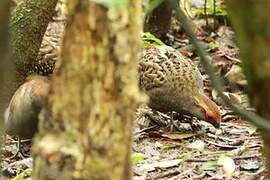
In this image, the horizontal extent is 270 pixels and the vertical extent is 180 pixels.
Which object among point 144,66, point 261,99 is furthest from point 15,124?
point 261,99

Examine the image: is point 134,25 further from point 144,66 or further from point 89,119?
A: point 144,66

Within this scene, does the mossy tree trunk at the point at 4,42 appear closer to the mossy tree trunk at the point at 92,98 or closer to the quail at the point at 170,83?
the mossy tree trunk at the point at 92,98

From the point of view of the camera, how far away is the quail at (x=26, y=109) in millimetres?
4543

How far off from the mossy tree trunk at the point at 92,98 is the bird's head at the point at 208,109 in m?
3.66

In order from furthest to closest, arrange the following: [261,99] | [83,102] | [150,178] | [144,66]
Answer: [144,66] < [150,178] < [261,99] < [83,102]

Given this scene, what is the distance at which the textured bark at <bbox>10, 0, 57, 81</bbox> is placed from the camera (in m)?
5.23

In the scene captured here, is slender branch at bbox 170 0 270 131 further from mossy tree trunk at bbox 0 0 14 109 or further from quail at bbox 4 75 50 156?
quail at bbox 4 75 50 156

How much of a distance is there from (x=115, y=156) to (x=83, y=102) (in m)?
0.13

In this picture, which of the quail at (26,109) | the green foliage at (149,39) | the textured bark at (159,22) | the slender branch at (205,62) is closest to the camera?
the slender branch at (205,62)

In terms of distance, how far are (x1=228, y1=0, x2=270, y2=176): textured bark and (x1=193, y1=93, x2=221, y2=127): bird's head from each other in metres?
3.47

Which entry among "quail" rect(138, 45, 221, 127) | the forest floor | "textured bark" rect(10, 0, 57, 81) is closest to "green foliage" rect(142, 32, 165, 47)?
"quail" rect(138, 45, 221, 127)

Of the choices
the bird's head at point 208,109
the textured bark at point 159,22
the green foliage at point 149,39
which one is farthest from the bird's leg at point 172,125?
the textured bark at point 159,22

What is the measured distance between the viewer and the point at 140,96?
1.61 meters

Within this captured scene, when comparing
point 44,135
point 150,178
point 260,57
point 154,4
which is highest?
point 154,4
